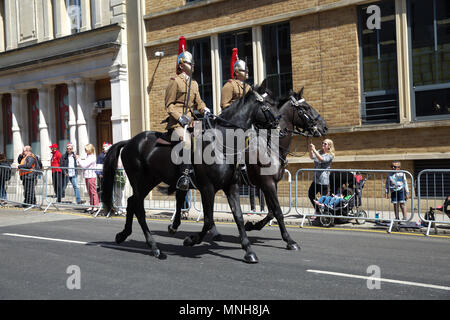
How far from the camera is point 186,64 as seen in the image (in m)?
7.48

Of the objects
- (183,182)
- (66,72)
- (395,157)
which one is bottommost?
(183,182)

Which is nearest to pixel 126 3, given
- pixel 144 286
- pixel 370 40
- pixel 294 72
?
pixel 294 72

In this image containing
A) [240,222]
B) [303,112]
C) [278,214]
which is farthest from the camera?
[303,112]

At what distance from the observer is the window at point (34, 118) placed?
22523 millimetres

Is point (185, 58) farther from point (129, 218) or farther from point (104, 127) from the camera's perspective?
point (104, 127)

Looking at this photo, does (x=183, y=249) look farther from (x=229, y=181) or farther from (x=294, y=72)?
(x=294, y=72)

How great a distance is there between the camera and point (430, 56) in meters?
12.6

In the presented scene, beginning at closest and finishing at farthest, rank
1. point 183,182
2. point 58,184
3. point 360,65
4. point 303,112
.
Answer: point 183,182 → point 303,112 → point 360,65 → point 58,184

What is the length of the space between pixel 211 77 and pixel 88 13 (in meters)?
6.55

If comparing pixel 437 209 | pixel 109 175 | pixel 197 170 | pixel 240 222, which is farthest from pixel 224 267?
pixel 437 209

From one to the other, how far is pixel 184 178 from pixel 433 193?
5455mm

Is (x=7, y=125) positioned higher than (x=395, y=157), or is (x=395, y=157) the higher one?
(x=7, y=125)

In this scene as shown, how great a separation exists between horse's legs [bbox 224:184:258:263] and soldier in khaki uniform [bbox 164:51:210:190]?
660 mm

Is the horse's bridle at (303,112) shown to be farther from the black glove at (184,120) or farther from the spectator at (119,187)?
the spectator at (119,187)
